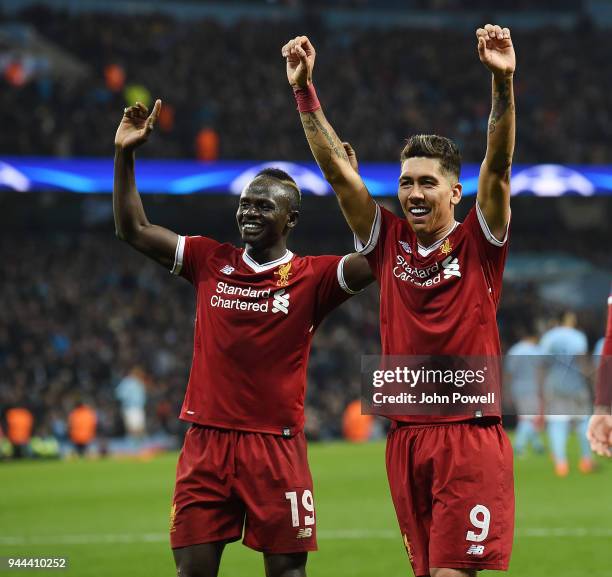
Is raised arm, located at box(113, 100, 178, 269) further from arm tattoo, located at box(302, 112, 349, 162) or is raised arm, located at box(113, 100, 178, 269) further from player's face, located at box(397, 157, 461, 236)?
player's face, located at box(397, 157, 461, 236)

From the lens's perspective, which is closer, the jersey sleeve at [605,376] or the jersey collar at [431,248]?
the jersey collar at [431,248]

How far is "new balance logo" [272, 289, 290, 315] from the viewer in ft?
16.7

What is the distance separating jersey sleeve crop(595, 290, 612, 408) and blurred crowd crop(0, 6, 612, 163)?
19216mm

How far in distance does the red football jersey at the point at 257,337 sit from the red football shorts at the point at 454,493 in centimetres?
72

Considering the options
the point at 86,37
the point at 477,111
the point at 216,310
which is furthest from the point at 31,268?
the point at 216,310

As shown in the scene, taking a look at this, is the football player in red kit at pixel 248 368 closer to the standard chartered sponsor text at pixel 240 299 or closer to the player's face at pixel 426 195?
the standard chartered sponsor text at pixel 240 299

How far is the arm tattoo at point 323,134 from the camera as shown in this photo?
Answer: 4.77 m

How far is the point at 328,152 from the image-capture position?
476 centimetres

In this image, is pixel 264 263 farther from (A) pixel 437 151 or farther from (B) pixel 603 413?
(B) pixel 603 413

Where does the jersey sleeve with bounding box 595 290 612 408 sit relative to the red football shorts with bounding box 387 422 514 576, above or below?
above

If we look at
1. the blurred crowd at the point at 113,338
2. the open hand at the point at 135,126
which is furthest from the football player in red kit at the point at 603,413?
the blurred crowd at the point at 113,338

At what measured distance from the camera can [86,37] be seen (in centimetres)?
2814

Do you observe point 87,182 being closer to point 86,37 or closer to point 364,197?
point 86,37

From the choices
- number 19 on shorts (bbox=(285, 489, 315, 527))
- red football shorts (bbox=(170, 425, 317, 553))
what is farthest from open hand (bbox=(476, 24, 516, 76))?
number 19 on shorts (bbox=(285, 489, 315, 527))
